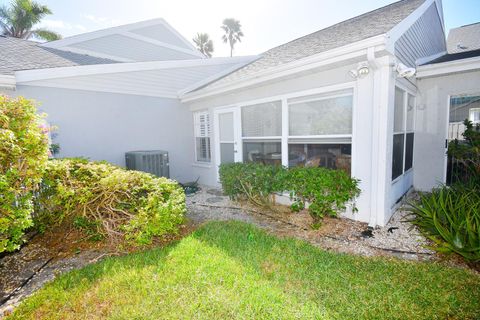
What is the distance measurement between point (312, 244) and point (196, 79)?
7.08 meters

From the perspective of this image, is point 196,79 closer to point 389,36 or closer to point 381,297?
point 389,36

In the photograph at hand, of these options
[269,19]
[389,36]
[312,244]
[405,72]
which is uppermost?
[269,19]

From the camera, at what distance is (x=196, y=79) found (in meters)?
8.71

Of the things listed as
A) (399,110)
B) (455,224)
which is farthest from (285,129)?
(455,224)

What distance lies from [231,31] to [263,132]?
28.3 meters

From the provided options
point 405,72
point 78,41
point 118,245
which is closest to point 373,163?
point 405,72

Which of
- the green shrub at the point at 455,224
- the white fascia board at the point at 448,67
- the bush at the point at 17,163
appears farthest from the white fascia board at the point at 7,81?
the white fascia board at the point at 448,67

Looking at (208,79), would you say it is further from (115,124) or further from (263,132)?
(263,132)

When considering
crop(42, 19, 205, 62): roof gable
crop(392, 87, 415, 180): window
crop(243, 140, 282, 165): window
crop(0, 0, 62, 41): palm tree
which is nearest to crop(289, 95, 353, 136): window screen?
crop(243, 140, 282, 165): window

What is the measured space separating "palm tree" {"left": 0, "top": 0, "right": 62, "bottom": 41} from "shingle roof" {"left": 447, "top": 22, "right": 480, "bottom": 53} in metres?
26.5

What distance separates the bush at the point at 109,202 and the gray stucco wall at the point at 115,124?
2737 mm

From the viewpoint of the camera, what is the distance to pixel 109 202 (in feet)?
12.6

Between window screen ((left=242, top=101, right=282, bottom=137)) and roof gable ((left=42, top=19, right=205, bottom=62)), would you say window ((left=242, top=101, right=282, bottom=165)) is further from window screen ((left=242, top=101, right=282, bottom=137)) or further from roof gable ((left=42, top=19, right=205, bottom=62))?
roof gable ((left=42, top=19, right=205, bottom=62))

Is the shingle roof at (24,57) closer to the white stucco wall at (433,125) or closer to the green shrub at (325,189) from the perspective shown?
the green shrub at (325,189)
